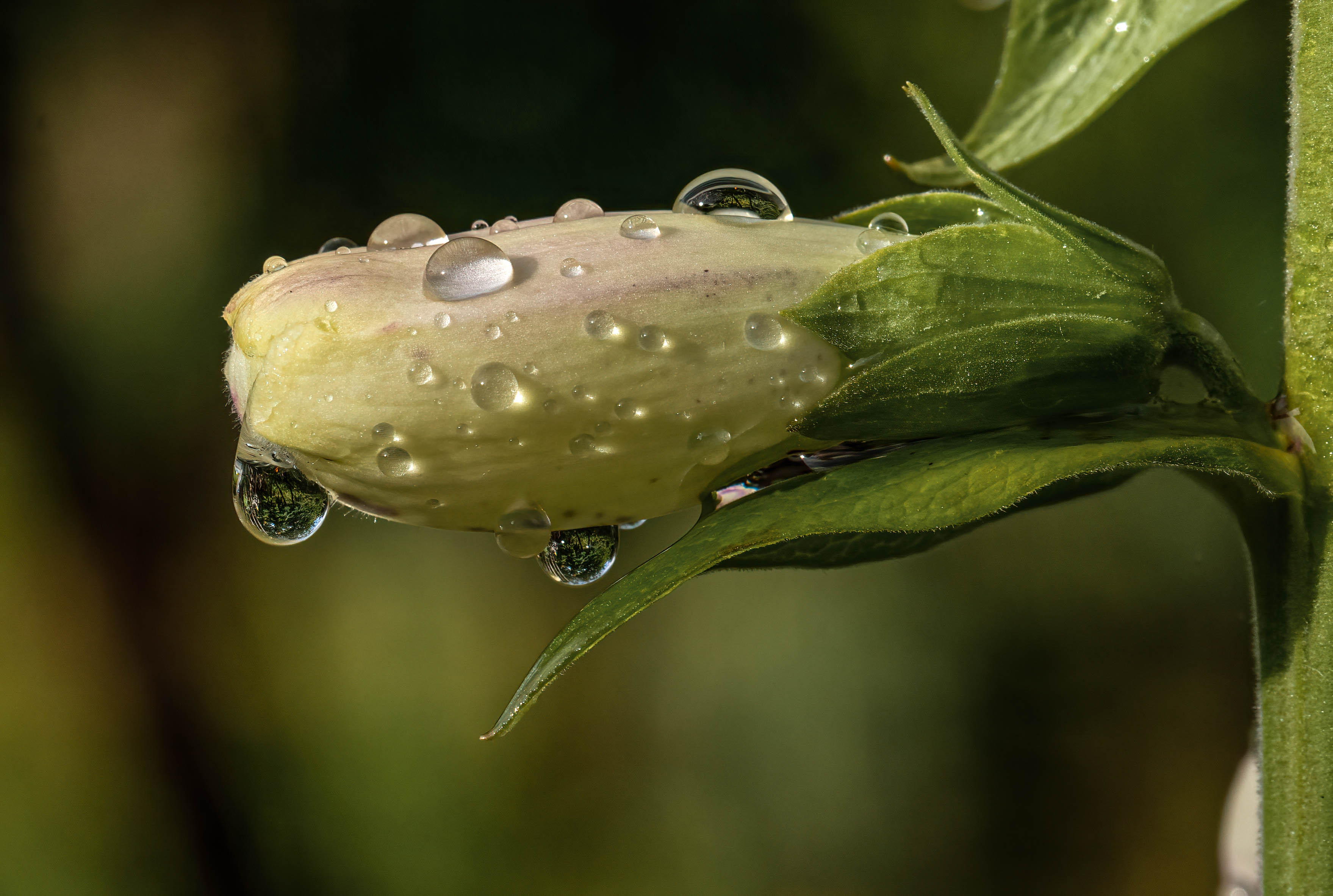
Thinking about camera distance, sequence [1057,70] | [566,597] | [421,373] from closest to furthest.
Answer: [421,373] < [1057,70] < [566,597]

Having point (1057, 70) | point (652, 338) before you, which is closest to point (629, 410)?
point (652, 338)

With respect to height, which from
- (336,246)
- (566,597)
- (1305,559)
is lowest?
(566,597)

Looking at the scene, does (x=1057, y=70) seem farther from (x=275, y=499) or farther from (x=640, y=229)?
(x=275, y=499)

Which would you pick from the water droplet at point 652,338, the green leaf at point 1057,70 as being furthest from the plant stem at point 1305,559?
the water droplet at point 652,338

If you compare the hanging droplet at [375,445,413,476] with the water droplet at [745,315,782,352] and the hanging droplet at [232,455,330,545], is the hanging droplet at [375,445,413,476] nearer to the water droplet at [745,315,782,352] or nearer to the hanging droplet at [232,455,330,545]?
the hanging droplet at [232,455,330,545]

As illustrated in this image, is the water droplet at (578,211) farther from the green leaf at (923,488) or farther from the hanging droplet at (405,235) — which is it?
the green leaf at (923,488)

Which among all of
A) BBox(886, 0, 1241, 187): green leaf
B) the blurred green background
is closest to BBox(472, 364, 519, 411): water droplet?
BBox(886, 0, 1241, 187): green leaf

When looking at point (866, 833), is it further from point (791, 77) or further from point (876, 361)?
point (876, 361)
